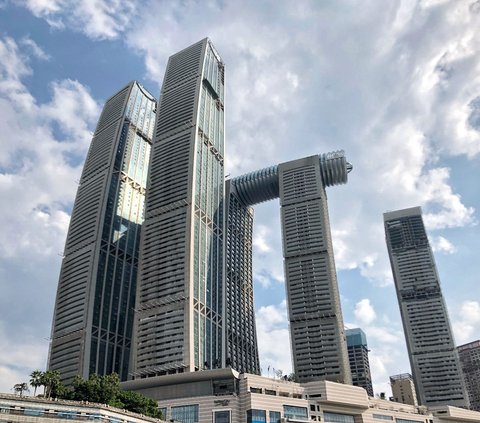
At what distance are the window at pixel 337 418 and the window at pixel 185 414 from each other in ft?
120

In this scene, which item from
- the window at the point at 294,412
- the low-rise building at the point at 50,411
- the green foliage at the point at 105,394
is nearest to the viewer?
the low-rise building at the point at 50,411

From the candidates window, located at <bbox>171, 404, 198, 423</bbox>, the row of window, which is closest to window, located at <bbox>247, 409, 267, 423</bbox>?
window, located at <bbox>171, 404, 198, 423</bbox>

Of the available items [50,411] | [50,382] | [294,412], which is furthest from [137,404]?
[294,412]

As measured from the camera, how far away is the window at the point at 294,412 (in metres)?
134

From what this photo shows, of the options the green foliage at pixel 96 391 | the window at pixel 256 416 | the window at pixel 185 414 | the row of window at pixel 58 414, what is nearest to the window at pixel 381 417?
the window at pixel 256 416

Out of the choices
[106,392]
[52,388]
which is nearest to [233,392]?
[106,392]

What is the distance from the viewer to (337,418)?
144375 millimetres

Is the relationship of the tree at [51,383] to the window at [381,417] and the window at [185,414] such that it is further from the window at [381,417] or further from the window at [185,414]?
the window at [381,417]

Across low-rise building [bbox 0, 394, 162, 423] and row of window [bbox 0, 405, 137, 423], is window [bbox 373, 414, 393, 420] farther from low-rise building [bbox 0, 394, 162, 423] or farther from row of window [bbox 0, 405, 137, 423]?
row of window [bbox 0, 405, 137, 423]

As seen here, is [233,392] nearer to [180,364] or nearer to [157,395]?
[157,395]

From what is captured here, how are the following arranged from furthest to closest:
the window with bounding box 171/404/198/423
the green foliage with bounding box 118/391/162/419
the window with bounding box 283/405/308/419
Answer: the window with bounding box 283/405/308/419 → the window with bounding box 171/404/198/423 → the green foliage with bounding box 118/391/162/419

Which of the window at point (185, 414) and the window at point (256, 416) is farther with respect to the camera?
the window at point (185, 414)

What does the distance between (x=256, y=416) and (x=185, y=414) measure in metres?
18.8

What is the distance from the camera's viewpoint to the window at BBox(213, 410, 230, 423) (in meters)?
128
